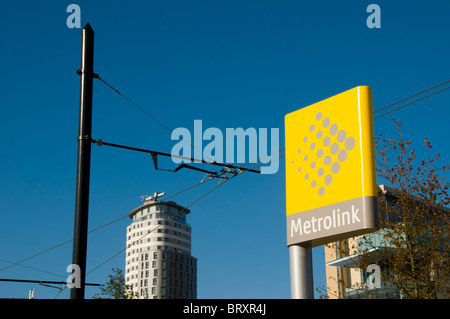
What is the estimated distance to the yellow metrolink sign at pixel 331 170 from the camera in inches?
250

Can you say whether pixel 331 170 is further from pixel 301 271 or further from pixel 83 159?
pixel 83 159

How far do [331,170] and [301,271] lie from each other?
1.23 meters

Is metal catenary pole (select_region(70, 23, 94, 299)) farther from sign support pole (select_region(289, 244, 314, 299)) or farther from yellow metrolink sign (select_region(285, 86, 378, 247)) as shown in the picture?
yellow metrolink sign (select_region(285, 86, 378, 247))

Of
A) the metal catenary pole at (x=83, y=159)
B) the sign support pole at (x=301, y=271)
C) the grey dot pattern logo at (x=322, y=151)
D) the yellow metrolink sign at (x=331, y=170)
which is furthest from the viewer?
the metal catenary pole at (x=83, y=159)

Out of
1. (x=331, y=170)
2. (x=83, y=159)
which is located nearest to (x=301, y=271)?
(x=331, y=170)

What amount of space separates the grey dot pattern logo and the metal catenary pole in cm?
372

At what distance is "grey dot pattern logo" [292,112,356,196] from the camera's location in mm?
6590

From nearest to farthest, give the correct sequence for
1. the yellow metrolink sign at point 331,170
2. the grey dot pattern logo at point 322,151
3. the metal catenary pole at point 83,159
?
the yellow metrolink sign at point 331,170 < the grey dot pattern logo at point 322,151 < the metal catenary pole at point 83,159

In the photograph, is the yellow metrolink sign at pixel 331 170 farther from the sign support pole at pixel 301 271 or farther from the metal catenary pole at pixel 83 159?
the metal catenary pole at pixel 83 159

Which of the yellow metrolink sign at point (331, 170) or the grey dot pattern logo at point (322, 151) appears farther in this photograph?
the grey dot pattern logo at point (322, 151)

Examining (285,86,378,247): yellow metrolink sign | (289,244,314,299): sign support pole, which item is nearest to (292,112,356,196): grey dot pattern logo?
(285,86,378,247): yellow metrolink sign

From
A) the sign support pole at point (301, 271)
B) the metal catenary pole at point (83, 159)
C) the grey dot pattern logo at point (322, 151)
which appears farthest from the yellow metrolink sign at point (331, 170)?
the metal catenary pole at point (83, 159)
